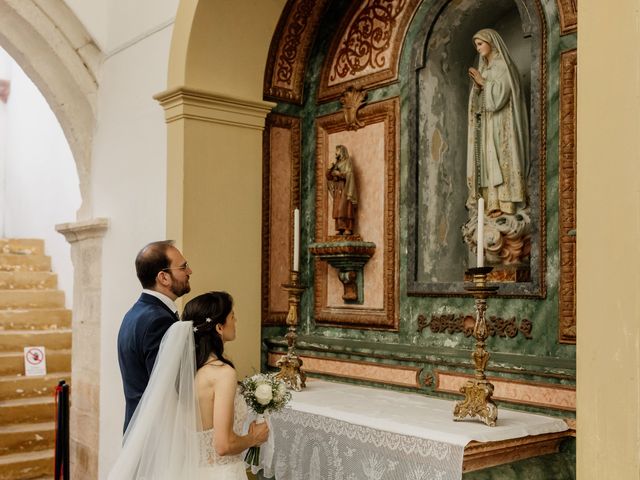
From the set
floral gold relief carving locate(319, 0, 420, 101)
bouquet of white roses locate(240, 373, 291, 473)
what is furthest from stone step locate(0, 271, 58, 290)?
bouquet of white roses locate(240, 373, 291, 473)

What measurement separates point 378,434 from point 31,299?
6835mm

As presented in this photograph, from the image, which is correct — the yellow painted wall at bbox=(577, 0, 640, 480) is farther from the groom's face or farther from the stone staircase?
the stone staircase

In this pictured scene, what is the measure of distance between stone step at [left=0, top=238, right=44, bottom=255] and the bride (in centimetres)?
764

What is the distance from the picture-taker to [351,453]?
393 cm

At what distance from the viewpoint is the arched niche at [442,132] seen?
4977mm

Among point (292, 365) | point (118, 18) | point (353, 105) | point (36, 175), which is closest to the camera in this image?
point (292, 365)

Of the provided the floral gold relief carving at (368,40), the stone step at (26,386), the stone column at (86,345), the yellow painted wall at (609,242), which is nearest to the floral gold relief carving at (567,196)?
the yellow painted wall at (609,242)

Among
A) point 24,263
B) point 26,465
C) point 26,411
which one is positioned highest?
point 24,263

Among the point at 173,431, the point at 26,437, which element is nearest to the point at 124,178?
the point at 26,437

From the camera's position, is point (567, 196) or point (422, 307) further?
point (422, 307)

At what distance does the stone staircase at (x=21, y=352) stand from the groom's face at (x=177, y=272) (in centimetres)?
445

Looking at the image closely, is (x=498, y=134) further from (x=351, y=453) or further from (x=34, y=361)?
(x=34, y=361)

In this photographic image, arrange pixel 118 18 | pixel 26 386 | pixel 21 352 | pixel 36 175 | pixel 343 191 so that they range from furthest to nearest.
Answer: pixel 36 175 → pixel 21 352 → pixel 26 386 → pixel 118 18 → pixel 343 191

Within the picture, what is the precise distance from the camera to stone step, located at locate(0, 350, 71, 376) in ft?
27.3
